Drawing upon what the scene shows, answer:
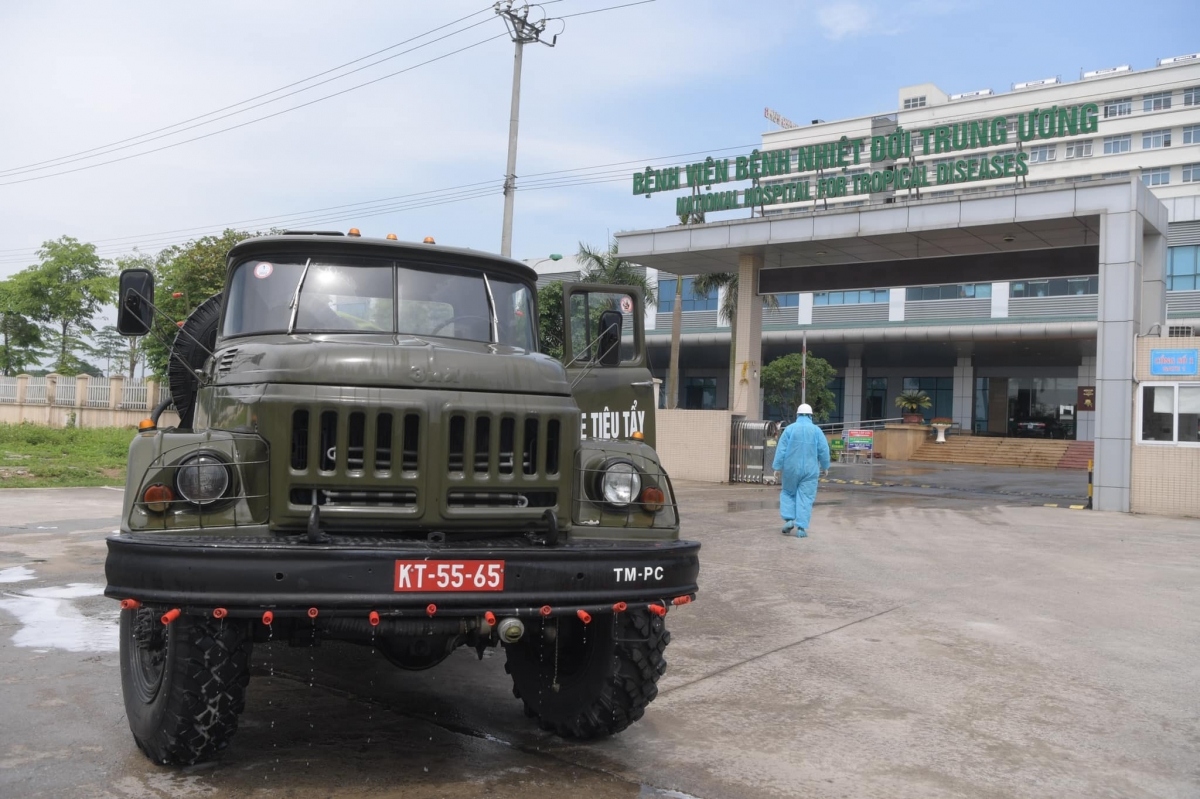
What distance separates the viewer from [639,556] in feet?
13.5

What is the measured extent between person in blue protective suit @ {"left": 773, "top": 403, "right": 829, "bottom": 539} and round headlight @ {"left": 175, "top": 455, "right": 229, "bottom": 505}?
902cm

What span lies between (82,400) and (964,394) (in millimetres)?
37288

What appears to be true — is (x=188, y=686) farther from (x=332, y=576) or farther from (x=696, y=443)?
(x=696, y=443)

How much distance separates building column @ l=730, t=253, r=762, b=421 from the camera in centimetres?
2366

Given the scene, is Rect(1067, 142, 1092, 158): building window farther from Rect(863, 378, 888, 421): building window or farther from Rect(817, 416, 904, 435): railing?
Rect(817, 416, 904, 435): railing

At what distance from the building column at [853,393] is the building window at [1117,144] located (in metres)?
26.2

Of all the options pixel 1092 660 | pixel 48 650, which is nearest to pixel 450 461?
pixel 48 650

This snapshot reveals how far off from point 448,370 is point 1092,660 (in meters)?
4.88

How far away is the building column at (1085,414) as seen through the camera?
43.2m

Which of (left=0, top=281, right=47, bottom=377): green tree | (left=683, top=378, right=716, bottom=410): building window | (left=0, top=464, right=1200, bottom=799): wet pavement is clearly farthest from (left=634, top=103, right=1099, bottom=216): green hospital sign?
(left=0, top=281, right=47, bottom=377): green tree

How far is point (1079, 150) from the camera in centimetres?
6391

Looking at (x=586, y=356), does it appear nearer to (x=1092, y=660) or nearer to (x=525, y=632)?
(x=525, y=632)

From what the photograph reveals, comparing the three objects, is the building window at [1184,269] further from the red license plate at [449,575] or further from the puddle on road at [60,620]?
the red license plate at [449,575]

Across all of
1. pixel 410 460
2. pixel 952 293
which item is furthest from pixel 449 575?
pixel 952 293
